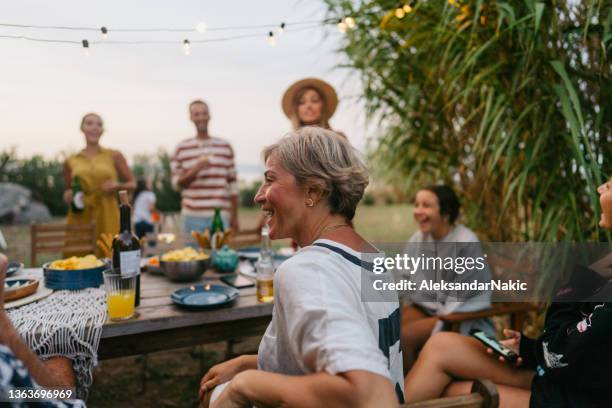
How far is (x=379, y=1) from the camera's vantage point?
295 centimetres

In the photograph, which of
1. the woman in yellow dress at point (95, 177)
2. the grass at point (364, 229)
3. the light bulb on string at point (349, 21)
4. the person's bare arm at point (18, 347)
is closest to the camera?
the person's bare arm at point (18, 347)

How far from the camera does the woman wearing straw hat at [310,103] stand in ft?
9.62

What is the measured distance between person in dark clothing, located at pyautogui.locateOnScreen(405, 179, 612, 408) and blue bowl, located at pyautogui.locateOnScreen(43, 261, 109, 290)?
1.38 metres

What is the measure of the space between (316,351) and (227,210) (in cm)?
285

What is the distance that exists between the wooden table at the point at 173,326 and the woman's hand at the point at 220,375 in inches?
13.8

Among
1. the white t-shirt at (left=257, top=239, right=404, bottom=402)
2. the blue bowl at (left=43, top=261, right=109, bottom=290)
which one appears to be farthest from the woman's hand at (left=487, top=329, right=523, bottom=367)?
the blue bowl at (left=43, top=261, right=109, bottom=290)

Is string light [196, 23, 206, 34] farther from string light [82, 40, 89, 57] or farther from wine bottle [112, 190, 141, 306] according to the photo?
wine bottle [112, 190, 141, 306]

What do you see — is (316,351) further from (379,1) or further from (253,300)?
(379,1)

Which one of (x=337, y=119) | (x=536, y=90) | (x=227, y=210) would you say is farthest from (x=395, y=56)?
(x=227, y=210)

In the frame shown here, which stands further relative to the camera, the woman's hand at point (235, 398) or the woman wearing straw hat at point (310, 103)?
the woman wearing straw hat at point (310, 103)

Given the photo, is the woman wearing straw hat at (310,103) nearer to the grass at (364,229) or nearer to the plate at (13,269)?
the plate at (13,269)

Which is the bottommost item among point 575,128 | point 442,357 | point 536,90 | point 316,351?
point 442,357

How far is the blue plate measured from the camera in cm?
151

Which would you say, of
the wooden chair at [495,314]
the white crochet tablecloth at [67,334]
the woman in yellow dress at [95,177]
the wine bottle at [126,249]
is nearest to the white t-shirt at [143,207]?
the woman in yellow dress at [95,177]
